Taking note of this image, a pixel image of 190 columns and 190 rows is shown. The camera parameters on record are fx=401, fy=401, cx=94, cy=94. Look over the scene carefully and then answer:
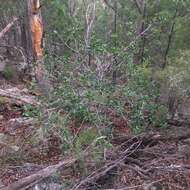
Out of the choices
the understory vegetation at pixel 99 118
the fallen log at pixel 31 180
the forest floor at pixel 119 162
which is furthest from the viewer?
the understory vegetation at pixel 99 118

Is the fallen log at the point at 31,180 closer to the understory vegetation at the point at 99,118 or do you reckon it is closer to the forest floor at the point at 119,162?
the forest floor at the point at 119,162

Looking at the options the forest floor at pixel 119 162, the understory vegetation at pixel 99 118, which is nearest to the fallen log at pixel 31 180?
the forest floor at pixel 119 162

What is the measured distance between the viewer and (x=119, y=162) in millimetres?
6617

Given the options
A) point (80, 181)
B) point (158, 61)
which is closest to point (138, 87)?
point (80, 181)

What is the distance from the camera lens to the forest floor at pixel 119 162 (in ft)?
21.3

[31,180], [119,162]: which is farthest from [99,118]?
[31,180]

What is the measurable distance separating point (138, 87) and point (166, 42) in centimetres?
570

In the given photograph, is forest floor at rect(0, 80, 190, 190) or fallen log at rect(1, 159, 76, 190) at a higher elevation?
fallen log at rect(1, 159, 76, 190)

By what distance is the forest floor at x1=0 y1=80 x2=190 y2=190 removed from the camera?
6.50 meters

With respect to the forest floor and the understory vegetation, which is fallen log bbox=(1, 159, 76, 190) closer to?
the forest floor

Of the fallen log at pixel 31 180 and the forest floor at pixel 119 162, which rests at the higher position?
the fallen log at pixel 31 180

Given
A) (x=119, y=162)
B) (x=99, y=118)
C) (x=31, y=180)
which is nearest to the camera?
(x=31, y=180)

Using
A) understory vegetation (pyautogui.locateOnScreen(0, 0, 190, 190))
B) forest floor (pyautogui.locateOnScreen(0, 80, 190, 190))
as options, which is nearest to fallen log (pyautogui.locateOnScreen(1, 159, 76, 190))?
forest floor (pyautogui.locateOnScreen(0, 80, 190, 190))

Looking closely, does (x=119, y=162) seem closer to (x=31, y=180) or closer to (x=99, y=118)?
(x=99, y=118)
